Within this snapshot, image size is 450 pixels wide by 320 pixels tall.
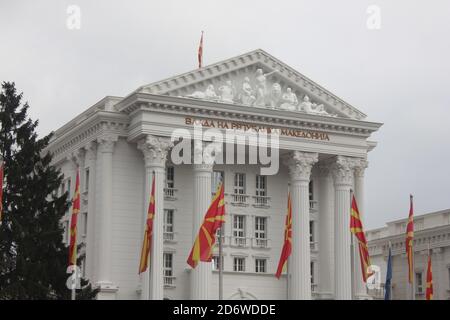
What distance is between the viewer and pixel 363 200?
67688mm

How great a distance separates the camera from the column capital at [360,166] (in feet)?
220

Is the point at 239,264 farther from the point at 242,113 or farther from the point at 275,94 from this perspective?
the point at 275,94

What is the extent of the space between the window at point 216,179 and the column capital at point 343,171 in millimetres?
8231

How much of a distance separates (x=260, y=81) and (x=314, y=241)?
503 inches

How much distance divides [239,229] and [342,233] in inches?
288

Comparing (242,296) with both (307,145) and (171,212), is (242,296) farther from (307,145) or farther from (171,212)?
(307,145)

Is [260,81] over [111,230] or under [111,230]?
over

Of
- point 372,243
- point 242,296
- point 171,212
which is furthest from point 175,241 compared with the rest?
point 372,243

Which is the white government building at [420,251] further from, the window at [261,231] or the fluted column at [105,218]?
the fluted column at [105,218]

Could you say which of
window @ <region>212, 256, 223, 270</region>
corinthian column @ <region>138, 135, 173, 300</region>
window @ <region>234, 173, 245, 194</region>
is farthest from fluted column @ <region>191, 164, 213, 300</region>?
window @ <region>234, 173, 245, 194</region>

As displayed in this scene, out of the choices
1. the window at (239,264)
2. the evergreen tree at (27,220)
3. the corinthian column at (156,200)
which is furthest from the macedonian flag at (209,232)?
the window at (239,264)

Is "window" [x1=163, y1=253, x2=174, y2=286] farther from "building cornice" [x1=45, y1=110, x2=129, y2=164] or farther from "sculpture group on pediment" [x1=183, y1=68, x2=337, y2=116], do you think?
"sculpture group on pediment" [x1=183, y1=68, x2=337, y2=116]

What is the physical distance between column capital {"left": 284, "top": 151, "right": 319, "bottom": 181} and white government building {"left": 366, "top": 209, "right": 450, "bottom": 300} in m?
15.6

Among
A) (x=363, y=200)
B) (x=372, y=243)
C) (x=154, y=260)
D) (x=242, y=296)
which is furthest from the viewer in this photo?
(x=372, y=243)
